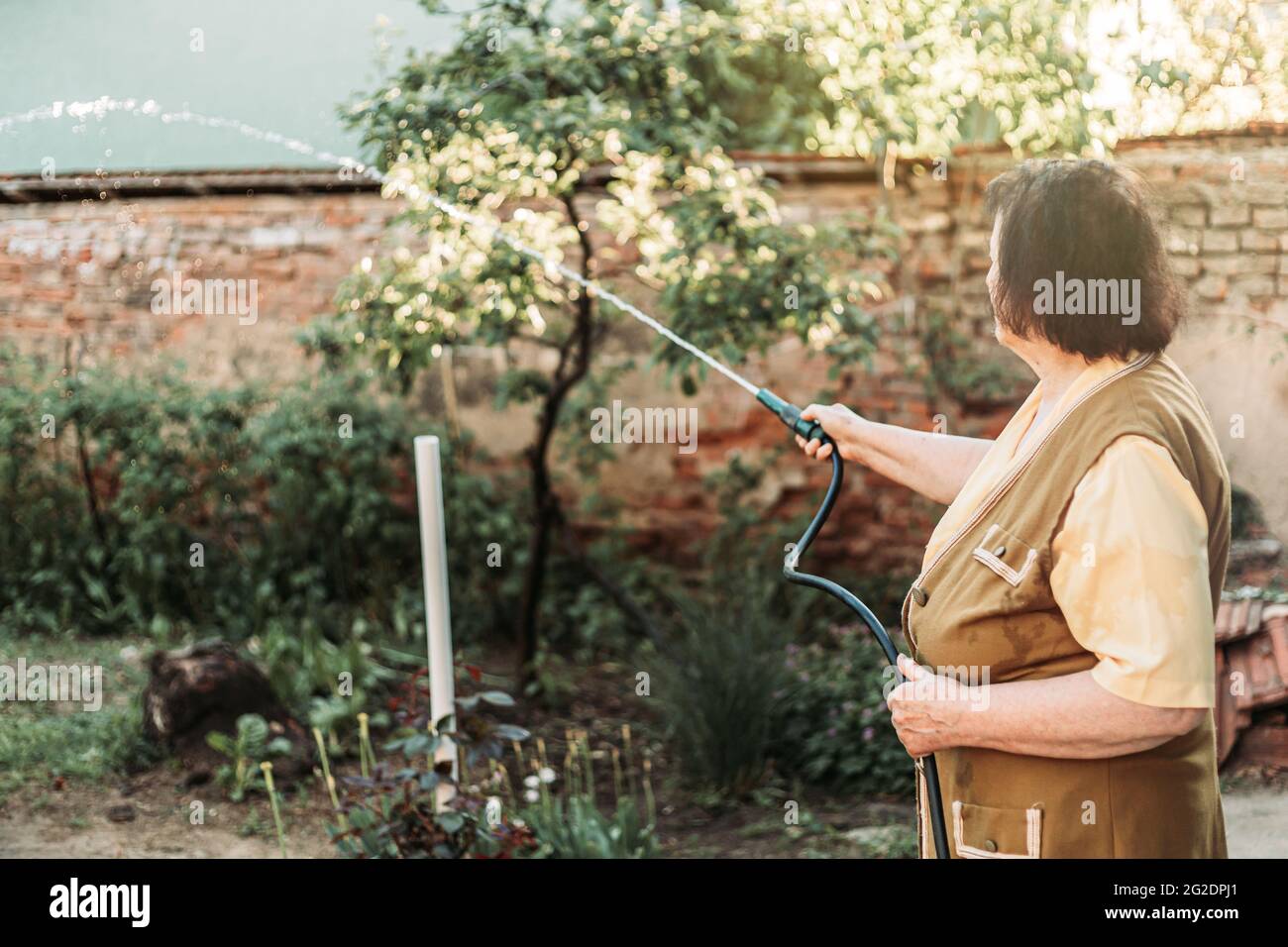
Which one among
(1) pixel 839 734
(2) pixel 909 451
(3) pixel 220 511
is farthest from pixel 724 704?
(3) pixel 220 511

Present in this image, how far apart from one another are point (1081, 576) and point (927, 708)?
302mm

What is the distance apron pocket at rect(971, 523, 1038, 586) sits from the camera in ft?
5.09

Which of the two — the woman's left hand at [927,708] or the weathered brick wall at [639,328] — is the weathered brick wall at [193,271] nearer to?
the weathered brick wall at [639,328]

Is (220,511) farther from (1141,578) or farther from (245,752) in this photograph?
(1141,578)

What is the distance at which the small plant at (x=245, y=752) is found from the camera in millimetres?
3846

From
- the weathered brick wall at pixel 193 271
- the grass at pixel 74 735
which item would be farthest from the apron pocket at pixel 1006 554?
the weathered brick wall at pixel 193 271

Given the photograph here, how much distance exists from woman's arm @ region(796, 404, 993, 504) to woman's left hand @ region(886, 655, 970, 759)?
415mm

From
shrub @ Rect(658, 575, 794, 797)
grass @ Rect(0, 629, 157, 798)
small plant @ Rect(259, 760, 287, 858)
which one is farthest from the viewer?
grass @ Rect(0, 629, 157, 798)

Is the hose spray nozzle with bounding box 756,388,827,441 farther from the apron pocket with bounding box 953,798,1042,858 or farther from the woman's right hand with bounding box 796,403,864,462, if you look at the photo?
the apron pocket with bounding box 953,798,1042,858

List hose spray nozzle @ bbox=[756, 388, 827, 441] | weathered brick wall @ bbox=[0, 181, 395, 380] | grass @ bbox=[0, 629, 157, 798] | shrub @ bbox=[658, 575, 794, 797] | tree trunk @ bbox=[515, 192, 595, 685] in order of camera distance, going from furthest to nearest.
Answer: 1. weathered brick wall @ bbox=[0, 181, 395, 380]
2. tree trunk @ bbox=[515, 192, 595, 685]
3. grass @ bbox=[0, 629, 157, 798]
4. shrub @ bbox=[658, 575, 794, 797]
5. hose spray nozzle @ bbox=[756, 388, 827, 441]

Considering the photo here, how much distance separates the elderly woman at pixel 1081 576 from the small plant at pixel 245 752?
270 centimetres

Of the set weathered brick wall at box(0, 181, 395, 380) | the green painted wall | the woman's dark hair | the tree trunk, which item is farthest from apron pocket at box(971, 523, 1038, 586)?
weathered brick wall at box(0, 181, 395, 380)
